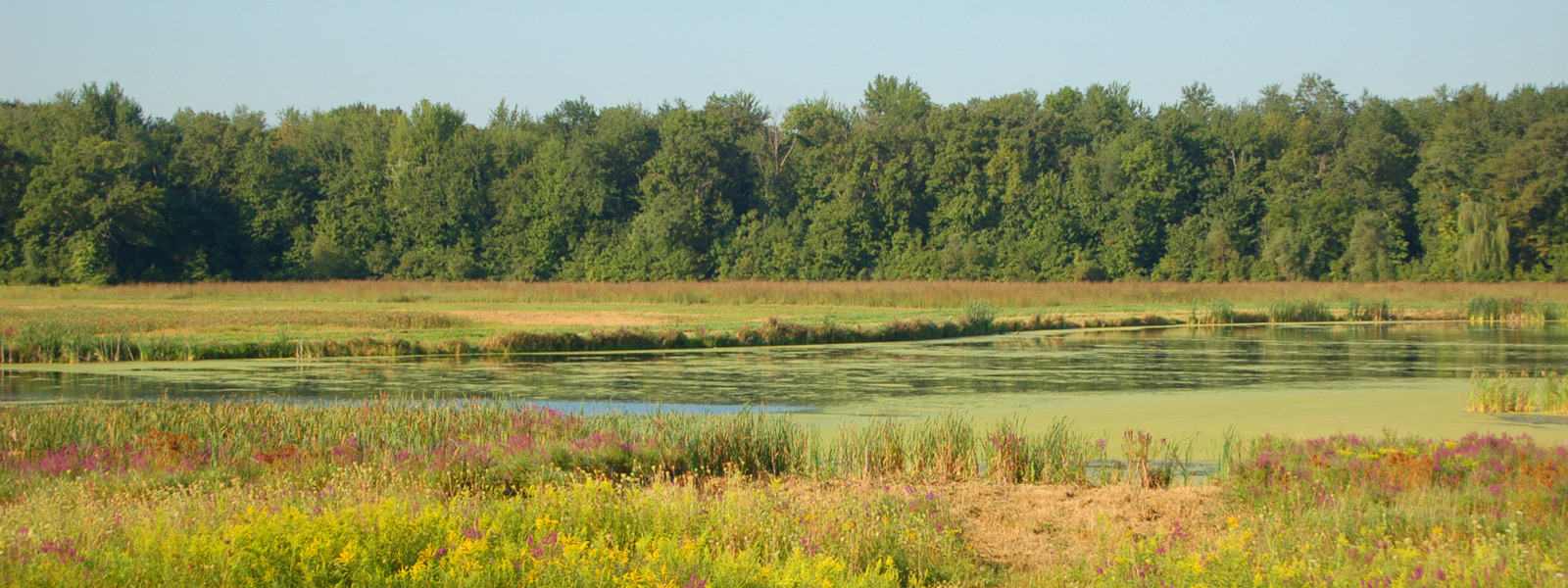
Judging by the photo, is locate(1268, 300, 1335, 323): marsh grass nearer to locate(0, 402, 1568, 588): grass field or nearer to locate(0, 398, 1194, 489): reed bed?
locate(0, 402, 1568, 588): grass field

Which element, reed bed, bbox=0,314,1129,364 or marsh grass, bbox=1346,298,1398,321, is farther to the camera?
marsh grass, bbox=1346,298,1398,321

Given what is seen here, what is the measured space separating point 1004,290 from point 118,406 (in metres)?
43.6

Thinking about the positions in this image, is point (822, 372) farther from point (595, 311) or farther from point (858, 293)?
point (858, 293)

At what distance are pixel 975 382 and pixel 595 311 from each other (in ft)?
87.1

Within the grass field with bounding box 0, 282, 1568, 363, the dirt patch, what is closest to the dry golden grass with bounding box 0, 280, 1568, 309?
the grass field with bounding box 0, 282, 1568, 363

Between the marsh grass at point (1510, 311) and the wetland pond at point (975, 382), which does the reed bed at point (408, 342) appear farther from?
the marsh grass at point (1510, 311)

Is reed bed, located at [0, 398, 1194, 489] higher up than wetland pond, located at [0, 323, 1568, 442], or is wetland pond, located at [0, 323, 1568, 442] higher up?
reed bed, located at [0, 398, 1194, 489]

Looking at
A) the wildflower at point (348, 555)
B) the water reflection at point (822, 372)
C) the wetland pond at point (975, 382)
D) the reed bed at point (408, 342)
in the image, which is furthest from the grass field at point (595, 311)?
the wildflower at point (348, 555)

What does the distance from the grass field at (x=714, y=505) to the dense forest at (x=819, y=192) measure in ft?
197

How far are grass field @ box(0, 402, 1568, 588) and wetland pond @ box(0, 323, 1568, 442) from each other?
11.9ft

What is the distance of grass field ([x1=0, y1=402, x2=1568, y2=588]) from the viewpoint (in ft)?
23.9

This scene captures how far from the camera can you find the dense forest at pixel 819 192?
68.1m

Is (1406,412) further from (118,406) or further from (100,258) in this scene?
(100,258)

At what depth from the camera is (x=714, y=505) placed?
9.14 meters
